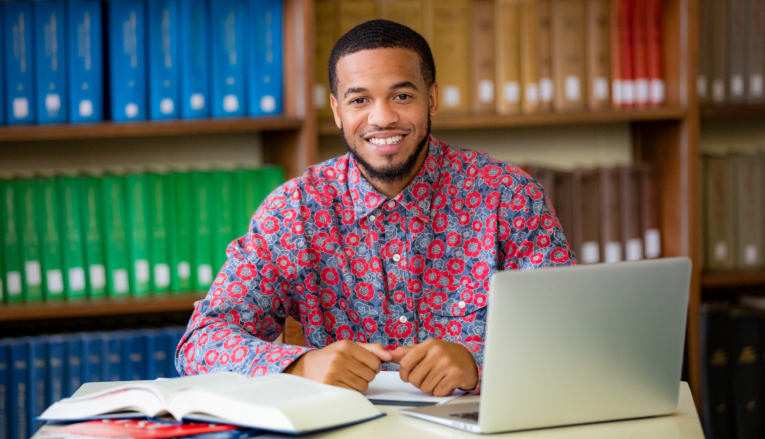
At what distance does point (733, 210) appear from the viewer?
7.68 ft

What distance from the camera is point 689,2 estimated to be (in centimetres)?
218

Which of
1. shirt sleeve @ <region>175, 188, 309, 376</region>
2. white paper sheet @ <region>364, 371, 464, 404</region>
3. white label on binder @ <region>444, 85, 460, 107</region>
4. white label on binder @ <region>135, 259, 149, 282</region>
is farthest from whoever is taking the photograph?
white label on binder @ <region>444, 85, 460, 107</region>

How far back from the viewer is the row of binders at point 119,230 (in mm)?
1959

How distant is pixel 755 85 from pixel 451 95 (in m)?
0.96

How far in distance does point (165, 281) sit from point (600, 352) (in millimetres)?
1440

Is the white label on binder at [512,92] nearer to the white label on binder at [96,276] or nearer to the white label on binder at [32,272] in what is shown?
the white label on binder at [96,276]

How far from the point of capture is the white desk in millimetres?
858

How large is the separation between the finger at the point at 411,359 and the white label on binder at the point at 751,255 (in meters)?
1.69

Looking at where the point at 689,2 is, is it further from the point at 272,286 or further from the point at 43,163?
the point at 43,163

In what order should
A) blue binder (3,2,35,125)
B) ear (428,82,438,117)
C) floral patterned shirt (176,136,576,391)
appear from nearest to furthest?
floral patterned shirt (176,136,576,391), ear (428,82,438,117), blue binder (3,2,35,125)

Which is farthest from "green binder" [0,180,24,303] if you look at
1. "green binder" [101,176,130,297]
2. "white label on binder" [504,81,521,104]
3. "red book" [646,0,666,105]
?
"red book" [646,0,666,105]

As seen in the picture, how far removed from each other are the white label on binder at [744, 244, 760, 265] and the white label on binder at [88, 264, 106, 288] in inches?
74.5

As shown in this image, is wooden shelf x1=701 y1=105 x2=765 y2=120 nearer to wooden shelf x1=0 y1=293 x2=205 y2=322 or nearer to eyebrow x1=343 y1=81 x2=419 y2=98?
eyebrow x1=343 y1=81 x2=419 y2=98

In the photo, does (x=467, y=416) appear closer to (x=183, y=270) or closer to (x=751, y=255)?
(x=183, y=270)
